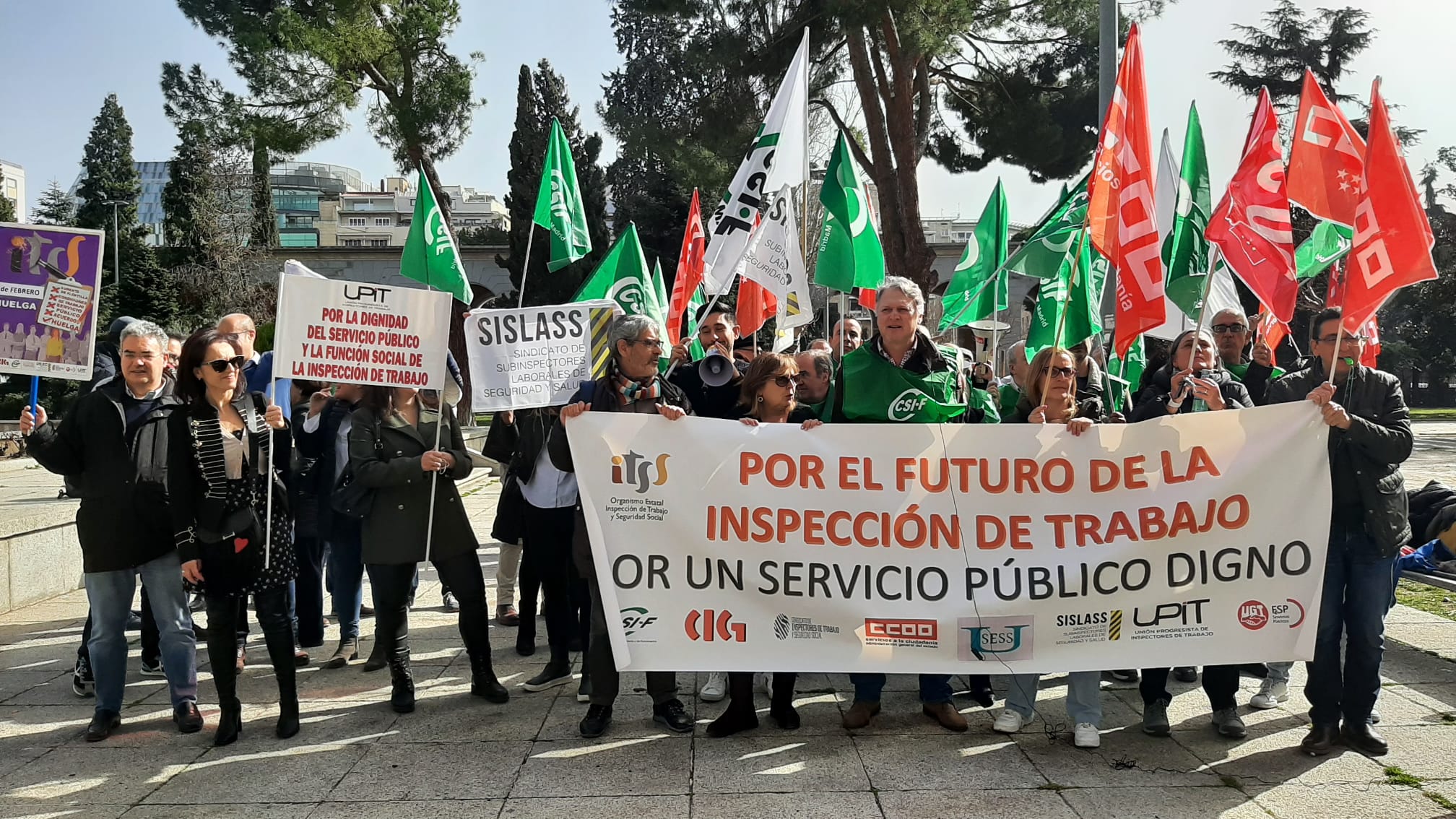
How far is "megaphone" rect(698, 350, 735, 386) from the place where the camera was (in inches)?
229

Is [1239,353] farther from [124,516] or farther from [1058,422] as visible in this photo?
[124,516]

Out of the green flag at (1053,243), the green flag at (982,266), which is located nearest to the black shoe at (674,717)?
the green flag at (1053,243)

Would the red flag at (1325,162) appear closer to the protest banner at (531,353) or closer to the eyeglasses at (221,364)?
the protest banner at (531,353)

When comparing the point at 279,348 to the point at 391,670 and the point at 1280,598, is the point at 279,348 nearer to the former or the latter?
the point at 391,670

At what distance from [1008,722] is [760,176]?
134 inches

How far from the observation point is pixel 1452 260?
136 ft

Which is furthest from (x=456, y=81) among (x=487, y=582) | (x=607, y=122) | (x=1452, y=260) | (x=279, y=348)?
(x=1452, y=260)

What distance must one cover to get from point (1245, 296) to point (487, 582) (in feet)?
99.1

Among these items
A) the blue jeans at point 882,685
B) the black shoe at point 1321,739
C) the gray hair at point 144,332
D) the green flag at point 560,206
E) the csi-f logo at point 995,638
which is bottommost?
the black shoe at point 1321,739

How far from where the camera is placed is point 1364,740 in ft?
14.4

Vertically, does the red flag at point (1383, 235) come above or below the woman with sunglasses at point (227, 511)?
above

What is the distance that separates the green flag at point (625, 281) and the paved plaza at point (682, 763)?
2854 mm

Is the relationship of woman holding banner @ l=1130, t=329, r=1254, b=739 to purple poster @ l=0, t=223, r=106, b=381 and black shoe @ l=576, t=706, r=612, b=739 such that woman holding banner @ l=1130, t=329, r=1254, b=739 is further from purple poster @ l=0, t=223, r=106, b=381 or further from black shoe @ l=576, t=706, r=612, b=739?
purple poster @ l=0, t=223, r=106, b=381

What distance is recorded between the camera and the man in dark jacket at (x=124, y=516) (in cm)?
466
